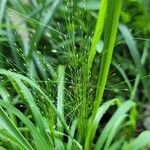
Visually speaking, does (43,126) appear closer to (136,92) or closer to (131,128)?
(131,128)

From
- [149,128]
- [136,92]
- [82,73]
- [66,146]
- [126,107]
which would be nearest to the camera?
[82,73]

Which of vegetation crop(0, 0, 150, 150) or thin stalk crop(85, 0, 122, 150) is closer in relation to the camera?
thin stalk crop(85, 0, 122, 150)

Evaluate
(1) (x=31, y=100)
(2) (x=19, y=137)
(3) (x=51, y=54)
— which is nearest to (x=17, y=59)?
(3) (x=51, y=54)

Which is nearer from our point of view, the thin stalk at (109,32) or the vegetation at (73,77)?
the thin stalk at (109,32)

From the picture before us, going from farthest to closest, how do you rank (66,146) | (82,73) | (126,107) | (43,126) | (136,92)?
(136,92) < (126,107) < (66,146) < (43,126) < (82,73)

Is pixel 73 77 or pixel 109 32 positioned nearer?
pixel 109 32

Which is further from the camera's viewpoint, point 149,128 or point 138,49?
point 138,49

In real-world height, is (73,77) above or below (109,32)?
below

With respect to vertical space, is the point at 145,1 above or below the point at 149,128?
above
